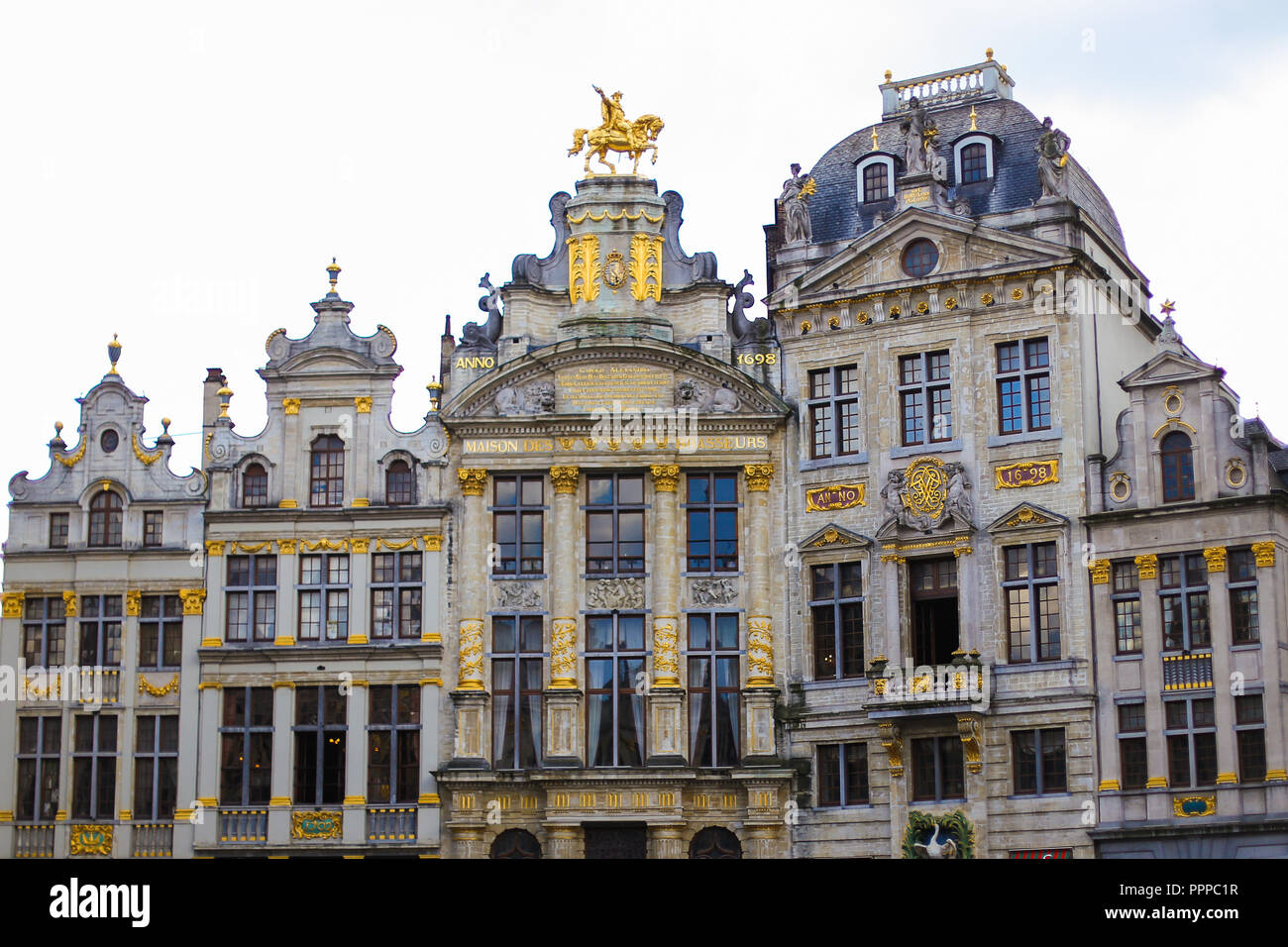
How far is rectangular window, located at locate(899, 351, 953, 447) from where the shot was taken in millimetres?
44844

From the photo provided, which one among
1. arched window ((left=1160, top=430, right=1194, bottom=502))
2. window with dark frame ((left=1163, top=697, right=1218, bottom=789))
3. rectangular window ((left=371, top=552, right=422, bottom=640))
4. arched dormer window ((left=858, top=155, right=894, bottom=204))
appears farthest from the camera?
arched dormer window ((left=858, top=155, right=894, bottom=204))

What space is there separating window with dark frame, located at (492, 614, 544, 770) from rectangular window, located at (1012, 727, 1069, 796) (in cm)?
934

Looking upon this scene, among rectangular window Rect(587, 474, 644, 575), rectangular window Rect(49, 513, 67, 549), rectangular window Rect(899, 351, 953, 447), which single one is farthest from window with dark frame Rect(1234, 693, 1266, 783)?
→ rectangular window Rect(49, 513, 67, 549)

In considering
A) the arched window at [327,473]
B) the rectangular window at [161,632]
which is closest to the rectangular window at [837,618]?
the arched window at [327,473]

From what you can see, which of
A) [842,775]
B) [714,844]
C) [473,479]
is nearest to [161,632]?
[473,479]

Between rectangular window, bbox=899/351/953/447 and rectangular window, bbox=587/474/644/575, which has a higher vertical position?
rectangular window, bbox=899/351/953/447

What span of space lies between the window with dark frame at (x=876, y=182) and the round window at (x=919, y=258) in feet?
6.56

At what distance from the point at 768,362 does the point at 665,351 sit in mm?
2134

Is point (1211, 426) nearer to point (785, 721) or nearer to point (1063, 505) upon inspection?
point (1063, 505)

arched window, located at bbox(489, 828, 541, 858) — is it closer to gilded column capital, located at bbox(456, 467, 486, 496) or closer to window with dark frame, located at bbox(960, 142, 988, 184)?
gilded column capital, located at bbox(456, 467, 486, 496)

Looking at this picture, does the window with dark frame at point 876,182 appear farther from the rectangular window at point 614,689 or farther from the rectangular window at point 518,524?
the rectangular window at point 614,689

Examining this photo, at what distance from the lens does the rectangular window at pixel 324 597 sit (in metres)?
45.8

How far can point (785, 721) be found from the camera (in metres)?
44.5
